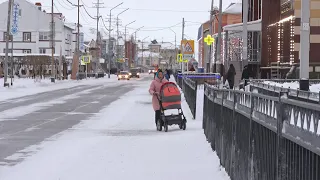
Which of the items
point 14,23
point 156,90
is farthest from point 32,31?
point 156,90

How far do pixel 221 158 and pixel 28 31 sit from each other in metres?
92.8

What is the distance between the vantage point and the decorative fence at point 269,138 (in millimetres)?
3635

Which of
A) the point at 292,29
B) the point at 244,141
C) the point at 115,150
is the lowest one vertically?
the point at 115,150

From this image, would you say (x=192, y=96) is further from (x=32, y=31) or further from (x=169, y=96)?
(x=32, y=31)

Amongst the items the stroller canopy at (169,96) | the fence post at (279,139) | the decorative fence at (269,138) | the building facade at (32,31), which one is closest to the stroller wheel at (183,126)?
the stroller canopy at (169,96)

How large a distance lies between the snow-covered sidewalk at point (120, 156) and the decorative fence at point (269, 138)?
97 centimetres

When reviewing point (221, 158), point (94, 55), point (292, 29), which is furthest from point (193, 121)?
point (94, 55)

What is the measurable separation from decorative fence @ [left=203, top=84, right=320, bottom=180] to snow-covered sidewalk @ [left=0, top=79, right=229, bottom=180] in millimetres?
969

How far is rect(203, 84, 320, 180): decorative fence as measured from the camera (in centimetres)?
363

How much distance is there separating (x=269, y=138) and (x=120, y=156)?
5.53 m

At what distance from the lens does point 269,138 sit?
4828 millimetres

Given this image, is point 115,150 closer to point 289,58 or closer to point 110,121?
point 110,121

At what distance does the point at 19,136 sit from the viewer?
13000 mm

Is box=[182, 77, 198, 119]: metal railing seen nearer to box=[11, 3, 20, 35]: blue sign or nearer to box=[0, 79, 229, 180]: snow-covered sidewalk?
box=[0, 79, 229, 180]: snow-covered sidewalk
